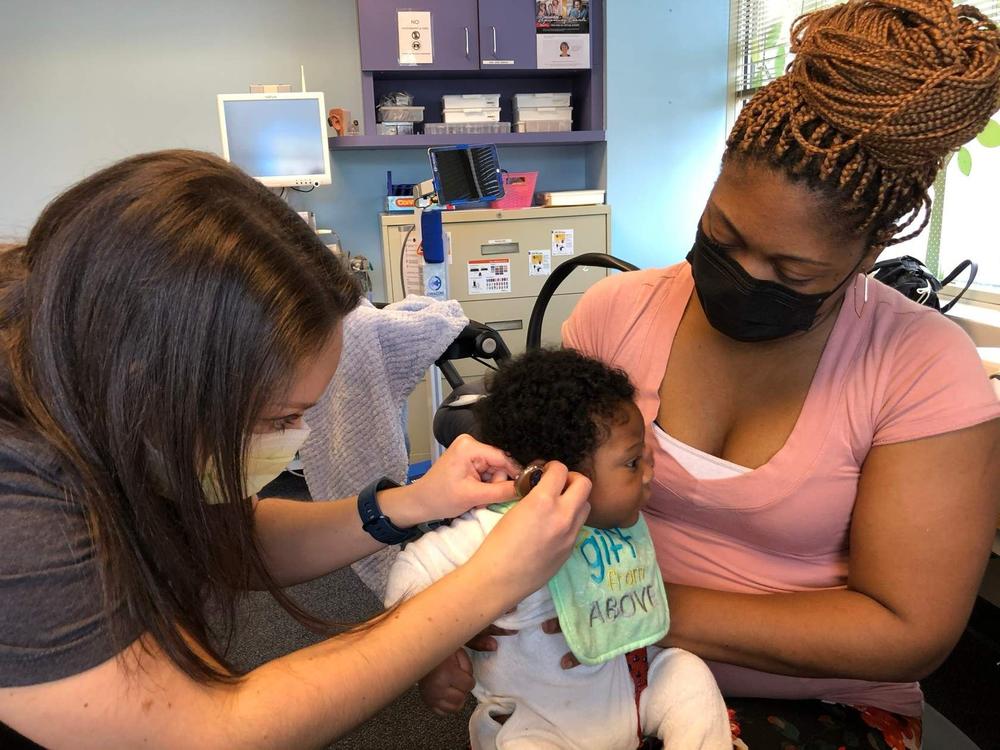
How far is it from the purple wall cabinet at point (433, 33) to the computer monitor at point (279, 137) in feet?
1.18

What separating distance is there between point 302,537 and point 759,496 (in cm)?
69

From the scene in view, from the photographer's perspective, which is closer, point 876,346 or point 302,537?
point 876,346

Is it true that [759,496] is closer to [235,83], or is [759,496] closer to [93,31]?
[235,83]

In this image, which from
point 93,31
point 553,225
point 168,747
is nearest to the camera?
point 168,747

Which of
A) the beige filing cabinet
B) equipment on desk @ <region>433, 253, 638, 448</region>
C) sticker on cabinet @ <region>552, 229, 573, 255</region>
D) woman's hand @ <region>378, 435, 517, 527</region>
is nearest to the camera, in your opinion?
woman's hand @ <region>378, 435, 517, 527</region>

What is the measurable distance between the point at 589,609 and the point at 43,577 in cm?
67

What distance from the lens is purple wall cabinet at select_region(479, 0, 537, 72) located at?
11.4 feet

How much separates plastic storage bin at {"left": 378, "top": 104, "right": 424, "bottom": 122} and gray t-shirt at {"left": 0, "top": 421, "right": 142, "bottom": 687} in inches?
129

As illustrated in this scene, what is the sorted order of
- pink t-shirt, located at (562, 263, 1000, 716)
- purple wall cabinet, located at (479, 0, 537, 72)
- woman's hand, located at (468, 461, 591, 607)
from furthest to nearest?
purple wall cabinet, located at (479, 0, 537, 72), pink t-shirt, located at (562, 263, 1000, 716), woman's hand, located at (468, 461, 591, 607)

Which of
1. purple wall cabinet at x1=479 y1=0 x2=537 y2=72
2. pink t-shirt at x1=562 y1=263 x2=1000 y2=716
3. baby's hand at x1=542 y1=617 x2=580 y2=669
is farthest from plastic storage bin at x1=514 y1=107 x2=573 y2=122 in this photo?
baby's hand at x1=542 y1=617 x2=580 y2=669

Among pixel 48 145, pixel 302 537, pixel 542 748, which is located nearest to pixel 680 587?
pixel 542 748

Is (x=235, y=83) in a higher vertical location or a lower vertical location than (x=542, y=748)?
higher

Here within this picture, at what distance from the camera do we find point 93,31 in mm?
3613

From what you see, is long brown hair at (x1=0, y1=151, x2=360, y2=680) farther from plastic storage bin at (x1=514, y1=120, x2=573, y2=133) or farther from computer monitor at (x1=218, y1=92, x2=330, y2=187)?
plastic storage bin at (x1=514, y1=120, x2=573, y2=133)
